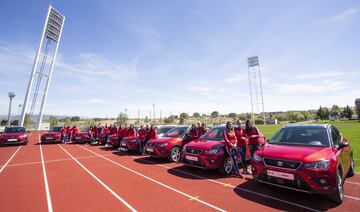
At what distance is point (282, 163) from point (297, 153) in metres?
0.44

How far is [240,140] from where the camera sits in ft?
24.8

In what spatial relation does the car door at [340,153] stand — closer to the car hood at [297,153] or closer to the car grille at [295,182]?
the car hood at [297,153]

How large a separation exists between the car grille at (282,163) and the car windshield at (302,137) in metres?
1.00

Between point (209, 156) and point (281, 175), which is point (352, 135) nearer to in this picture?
point (209, 156)

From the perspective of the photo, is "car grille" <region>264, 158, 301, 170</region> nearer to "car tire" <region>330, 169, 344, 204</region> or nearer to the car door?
"car tire" <region>330, 169, 344, 204</region>

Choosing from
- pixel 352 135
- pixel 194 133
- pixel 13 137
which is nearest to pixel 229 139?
pixel 194 133

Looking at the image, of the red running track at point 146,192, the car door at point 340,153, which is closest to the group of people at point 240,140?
the red running track at point 146,192

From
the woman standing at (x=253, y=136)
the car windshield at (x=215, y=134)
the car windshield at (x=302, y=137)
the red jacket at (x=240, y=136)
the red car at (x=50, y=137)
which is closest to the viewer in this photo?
the car windshield at (x=302, y=137)

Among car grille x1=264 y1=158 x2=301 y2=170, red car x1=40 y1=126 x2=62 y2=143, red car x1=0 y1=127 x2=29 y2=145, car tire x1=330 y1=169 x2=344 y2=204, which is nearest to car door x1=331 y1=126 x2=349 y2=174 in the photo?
car tire x1=330 y1=169 x2=344 y2=204

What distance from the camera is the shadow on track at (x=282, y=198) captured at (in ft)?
15.0

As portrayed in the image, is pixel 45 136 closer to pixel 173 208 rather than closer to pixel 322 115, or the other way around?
pixel 173 208

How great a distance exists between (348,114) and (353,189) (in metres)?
125

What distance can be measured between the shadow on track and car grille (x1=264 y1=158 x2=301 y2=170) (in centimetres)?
75

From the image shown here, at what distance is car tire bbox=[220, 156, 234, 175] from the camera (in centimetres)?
714
